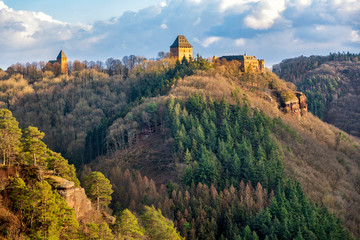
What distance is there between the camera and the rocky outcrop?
3497 cm

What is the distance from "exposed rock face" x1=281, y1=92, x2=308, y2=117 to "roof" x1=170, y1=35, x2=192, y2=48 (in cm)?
4113

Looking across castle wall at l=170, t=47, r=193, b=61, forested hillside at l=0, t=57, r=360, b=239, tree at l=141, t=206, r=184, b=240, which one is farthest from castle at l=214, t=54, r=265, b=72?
tree at l=141, t=206, r=184, b=240

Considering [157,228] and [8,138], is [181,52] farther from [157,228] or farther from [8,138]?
[157,228]

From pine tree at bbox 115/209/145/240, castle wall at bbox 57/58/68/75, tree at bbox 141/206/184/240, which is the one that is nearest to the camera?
pine tree at bbox 115/209/145/240

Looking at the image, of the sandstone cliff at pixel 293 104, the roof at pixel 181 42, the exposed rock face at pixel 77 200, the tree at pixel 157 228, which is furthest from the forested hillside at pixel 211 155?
the roof at pixel 181 42

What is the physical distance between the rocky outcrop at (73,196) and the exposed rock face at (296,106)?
3519 inches

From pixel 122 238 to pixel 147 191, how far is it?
908 inches

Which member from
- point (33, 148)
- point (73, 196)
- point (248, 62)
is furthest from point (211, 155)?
point (248, 62)

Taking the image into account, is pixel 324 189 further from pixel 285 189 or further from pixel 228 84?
pixel 228 84

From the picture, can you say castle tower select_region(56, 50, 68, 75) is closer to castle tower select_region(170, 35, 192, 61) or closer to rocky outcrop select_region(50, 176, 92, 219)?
castle tower select_region(170, 35, 192, 61)

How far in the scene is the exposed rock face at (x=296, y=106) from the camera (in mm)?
116875

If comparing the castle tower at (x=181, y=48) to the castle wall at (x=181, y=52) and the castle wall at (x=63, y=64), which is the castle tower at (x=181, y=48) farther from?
the castle wall at (x=63, y=64)

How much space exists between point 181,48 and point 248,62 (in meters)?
24.9

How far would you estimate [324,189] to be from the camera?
230 ft
